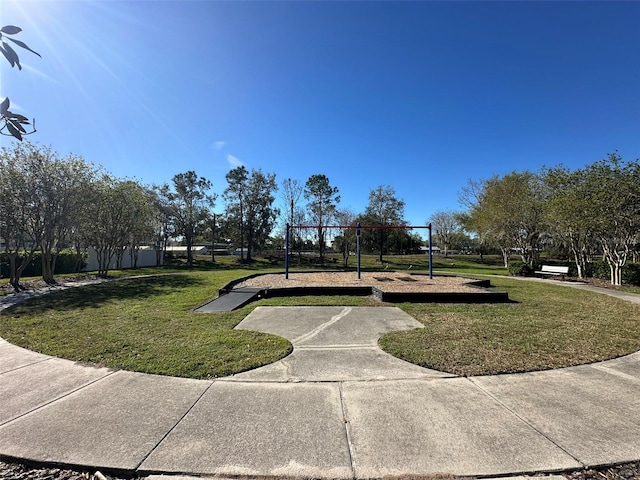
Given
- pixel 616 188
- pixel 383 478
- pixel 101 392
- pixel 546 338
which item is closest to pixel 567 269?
pixel 616 188

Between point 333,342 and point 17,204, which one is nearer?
point 333,342

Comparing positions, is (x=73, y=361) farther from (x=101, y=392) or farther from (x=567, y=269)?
(x=567, y=269)

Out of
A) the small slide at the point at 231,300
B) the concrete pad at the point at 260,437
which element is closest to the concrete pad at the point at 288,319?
the small slide at the point at 231,300

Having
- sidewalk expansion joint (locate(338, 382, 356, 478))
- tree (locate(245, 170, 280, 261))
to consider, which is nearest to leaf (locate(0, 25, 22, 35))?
sidewalk expansion joint (locate(338, 382, 356, 478))

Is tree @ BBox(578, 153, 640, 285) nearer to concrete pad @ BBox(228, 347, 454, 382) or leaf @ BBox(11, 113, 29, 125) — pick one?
concrete pad @ BBox(228, 347, 454, 382)

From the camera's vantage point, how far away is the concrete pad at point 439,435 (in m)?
2.09

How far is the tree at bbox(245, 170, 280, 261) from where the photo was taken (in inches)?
1371

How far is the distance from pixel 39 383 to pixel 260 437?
2.81 m

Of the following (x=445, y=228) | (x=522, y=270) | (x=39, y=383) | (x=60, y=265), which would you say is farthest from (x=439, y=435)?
(x=445, y=228)

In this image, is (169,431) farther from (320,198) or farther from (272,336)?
(320,198)

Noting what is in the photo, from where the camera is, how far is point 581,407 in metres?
2.86

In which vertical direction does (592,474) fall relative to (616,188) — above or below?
below

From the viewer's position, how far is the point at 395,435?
7.97ft

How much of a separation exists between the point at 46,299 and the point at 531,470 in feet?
38.6
